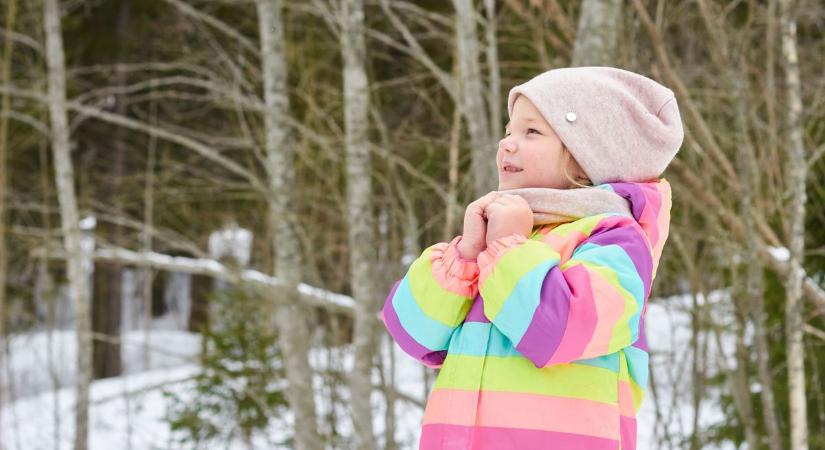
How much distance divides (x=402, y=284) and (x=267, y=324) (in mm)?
7649

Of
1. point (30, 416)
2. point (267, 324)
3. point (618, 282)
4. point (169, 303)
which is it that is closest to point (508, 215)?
point (618, 282)

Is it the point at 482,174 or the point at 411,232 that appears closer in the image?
the point at 482,174

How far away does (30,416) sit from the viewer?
36.7 feet

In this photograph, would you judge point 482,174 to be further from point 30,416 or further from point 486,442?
point 30,416

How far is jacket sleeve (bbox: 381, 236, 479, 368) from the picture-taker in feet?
5.75

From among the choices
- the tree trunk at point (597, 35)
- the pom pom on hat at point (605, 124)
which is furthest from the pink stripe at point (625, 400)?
the tree trunk at point (597, 35)

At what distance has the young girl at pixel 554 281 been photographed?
163cm

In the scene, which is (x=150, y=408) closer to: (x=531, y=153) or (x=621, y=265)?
(x=531, y=153)

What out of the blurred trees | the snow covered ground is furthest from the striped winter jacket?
the snow covered ground

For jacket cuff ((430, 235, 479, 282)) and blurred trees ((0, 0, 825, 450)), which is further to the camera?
blurred trees ((0, 0, 825, 450))

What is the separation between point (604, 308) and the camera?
→ 1.62 metres

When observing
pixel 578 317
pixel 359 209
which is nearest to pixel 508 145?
pixel 578 317

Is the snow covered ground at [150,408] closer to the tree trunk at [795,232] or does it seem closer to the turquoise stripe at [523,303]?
the tree trunk at [795,232]

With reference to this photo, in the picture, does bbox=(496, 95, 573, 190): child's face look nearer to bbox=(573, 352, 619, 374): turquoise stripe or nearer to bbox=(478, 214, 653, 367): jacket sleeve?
bbox=(478, 214, 653, 367): jacket sleeve
